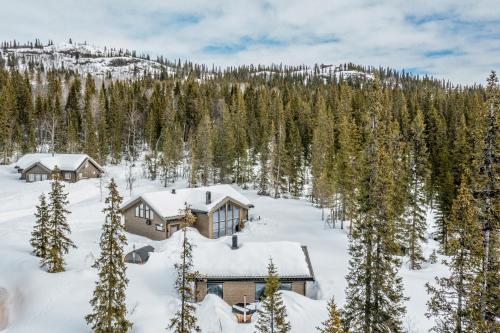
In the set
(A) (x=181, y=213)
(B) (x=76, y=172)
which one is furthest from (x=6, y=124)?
(A) (x=181, y=213)

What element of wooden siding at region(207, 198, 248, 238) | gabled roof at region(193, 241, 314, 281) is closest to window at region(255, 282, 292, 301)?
gabled roof at region(193, 241, 314, 281)

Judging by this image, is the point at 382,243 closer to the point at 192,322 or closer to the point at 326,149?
the point at 192,322

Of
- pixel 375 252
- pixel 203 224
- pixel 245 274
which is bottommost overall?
pixel 245 274

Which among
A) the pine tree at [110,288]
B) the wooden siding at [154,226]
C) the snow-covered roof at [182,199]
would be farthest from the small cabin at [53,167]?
the pine tree at [110,288]

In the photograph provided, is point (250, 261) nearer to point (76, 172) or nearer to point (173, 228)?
point (173, 228)

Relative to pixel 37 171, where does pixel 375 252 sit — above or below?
below

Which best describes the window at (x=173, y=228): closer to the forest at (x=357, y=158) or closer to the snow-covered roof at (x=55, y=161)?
the forest at (x=357, y=158)

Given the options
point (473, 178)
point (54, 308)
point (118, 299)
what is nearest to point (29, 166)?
point (54, 308)
